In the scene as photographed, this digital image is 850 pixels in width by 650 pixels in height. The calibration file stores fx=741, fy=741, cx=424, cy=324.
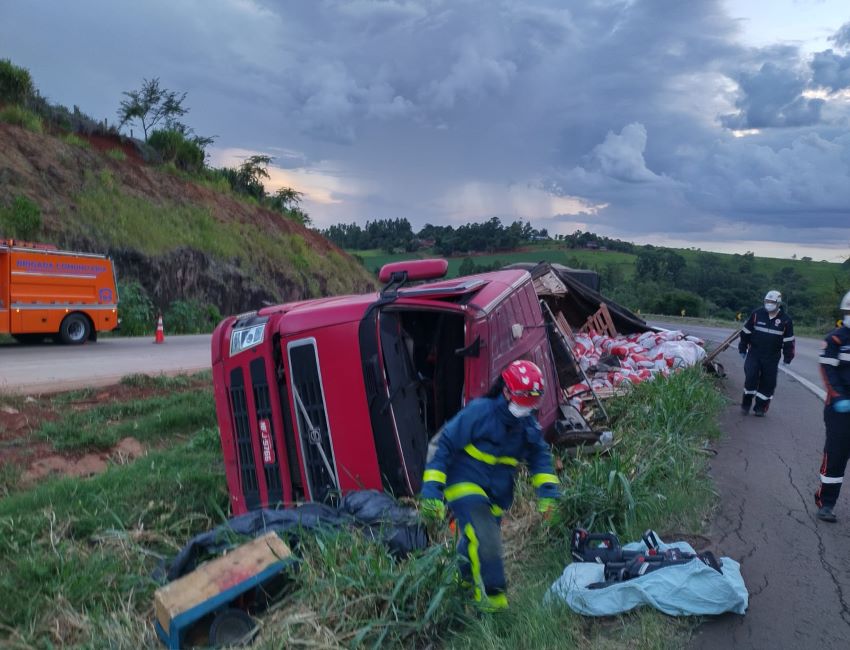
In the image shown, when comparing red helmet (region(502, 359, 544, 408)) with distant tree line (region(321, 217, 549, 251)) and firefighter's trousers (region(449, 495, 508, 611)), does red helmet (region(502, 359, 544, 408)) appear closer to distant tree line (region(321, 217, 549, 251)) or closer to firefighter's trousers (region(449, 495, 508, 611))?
firefighter's trousers (region(449, 495, 508, 611))

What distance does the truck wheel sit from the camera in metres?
17.1

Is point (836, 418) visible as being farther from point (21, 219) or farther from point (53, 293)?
point (21, 219)

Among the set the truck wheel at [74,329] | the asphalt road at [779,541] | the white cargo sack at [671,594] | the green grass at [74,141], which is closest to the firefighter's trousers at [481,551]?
the white cargo sack at [671,594]

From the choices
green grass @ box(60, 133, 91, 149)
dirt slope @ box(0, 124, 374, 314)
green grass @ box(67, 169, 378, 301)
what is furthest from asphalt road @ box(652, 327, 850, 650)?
green grass @ box(60, 133, 91, 149)

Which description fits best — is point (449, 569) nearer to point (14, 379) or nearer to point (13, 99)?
point (14, 379)

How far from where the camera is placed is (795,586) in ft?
14.5

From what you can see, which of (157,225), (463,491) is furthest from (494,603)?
(157,225)

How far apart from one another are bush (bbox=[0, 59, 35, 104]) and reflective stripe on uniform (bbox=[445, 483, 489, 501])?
1073 inches

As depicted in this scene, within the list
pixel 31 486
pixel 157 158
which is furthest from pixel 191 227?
pixel 31 486

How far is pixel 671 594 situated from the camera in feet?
13.0

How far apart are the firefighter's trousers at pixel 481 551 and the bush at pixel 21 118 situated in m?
25.5

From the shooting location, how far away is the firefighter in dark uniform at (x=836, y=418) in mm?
5629

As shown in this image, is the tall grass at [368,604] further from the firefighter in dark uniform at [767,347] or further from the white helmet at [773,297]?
the white helmet at [773,297]

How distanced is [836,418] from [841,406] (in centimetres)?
11
